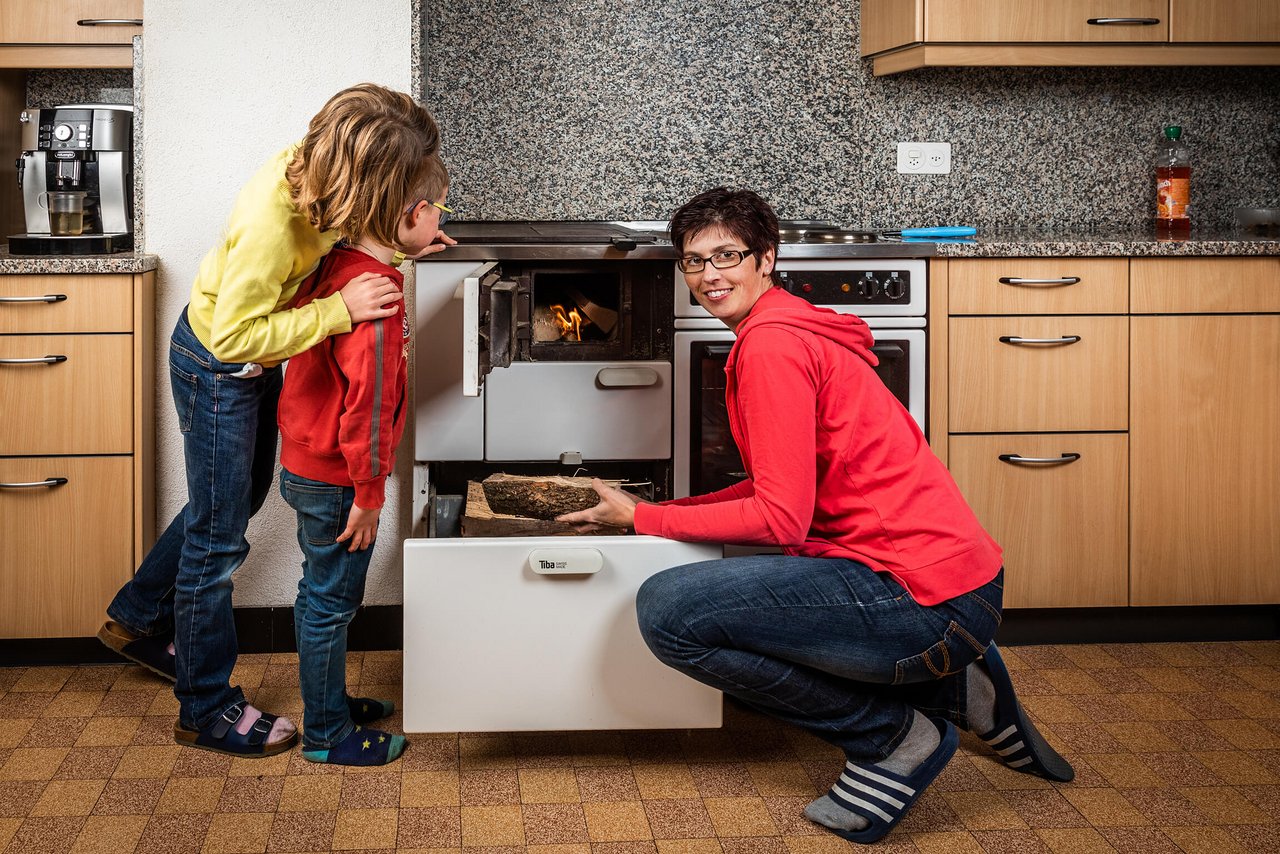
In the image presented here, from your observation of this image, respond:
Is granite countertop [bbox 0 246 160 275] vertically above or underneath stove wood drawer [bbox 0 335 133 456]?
above

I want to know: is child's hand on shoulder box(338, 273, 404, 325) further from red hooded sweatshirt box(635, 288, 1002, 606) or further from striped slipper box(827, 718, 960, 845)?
striped slipper box(827, 718, 960, 845)

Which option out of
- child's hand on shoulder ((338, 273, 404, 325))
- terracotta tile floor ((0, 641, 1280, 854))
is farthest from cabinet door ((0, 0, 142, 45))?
terracotta tile floor ((0, 641, 1280, 854))

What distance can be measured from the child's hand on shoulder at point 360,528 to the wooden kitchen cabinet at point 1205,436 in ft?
5.13

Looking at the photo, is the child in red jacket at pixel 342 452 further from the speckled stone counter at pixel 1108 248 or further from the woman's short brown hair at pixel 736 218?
the speckled stone counter at pixel 1108 248

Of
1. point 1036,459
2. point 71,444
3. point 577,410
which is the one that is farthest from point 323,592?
point 1036,459

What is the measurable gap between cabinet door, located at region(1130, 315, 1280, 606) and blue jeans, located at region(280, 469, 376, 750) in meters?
1.60

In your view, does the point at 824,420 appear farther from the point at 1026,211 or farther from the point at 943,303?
the point at 1026,211

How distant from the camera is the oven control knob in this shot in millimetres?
2434

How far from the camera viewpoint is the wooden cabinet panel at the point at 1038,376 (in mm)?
2514

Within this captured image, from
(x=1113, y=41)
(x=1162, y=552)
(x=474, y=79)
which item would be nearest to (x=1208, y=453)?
(x=1162, y=552)

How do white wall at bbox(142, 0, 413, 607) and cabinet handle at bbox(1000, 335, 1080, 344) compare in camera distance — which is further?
cabinet handle at bbox(1000, 335, 1080, 344)

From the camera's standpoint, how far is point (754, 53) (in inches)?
116

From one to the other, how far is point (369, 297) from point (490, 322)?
0.18 m

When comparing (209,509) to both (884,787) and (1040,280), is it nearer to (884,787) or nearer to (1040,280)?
(884,787)
